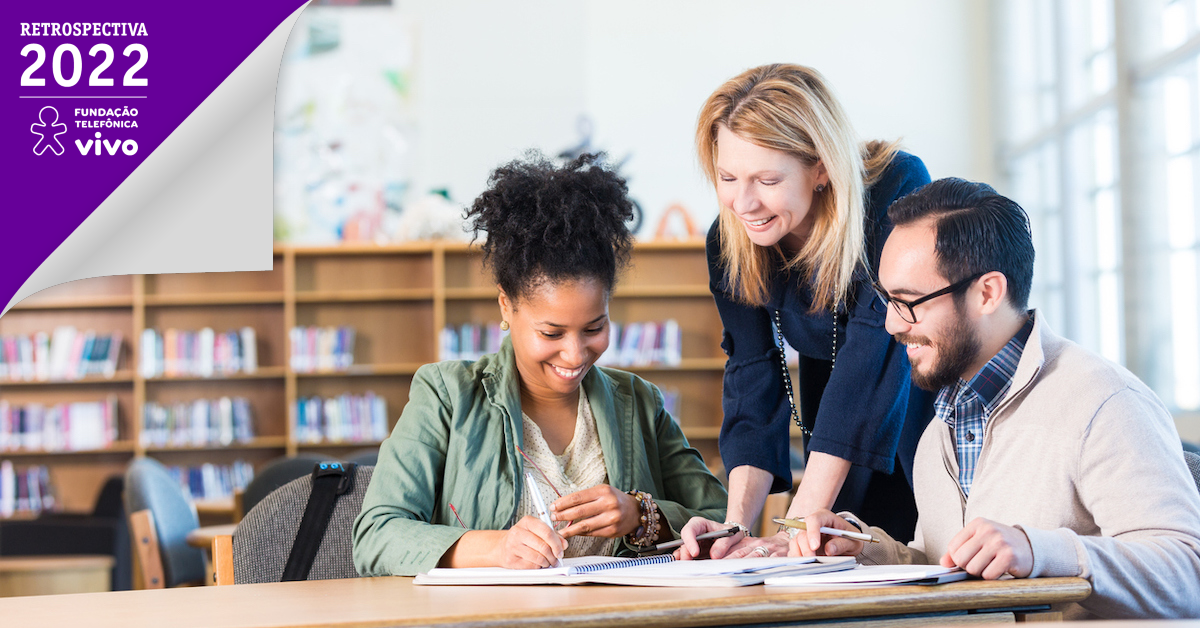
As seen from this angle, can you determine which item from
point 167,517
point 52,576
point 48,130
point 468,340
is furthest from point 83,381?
point 167,517

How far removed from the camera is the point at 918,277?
144 centimetres

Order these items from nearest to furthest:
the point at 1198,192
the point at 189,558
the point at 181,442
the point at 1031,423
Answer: the point at 1031,423 → the point at 189,558 → the point at 1198,192 → the point at 181,442

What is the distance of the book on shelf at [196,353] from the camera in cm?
612

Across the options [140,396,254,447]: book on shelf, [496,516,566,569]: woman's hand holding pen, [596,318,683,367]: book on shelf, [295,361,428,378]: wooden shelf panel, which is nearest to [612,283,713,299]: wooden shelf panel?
[596,318,683,367]: book on shelf

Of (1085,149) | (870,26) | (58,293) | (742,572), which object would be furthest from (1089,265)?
(58,293)

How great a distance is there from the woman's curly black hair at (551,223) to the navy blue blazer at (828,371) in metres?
0.27

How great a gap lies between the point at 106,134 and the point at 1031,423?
4030 mm

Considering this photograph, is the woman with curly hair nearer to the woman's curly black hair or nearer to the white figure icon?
the woman's curly black hair

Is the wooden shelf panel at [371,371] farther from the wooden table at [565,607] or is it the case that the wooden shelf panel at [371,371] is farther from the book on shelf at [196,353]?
the wooden table at [565,607]

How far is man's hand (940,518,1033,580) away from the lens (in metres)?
1.12

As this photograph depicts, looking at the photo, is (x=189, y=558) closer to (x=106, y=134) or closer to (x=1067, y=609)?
(x=106, y=134)

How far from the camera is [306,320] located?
6.32 m

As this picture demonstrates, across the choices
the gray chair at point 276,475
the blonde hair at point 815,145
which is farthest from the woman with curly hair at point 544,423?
the gray chair at point 276,475

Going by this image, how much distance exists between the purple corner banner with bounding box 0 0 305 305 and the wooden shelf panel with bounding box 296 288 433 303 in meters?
1.84
